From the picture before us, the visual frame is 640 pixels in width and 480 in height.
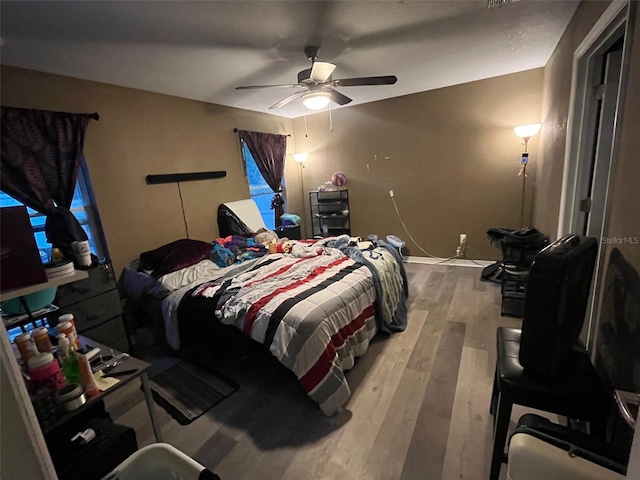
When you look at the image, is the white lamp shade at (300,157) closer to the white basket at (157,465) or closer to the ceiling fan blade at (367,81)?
the ceiling fan blade at (367,81)

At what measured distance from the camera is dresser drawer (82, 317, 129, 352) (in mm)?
2332

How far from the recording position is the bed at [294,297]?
181 centimetres

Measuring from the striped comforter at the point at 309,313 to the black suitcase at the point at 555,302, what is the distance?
1.05 meters

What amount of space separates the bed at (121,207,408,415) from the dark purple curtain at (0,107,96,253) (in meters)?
0.78

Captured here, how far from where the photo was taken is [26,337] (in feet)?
3.83

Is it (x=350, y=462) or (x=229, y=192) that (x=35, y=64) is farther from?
(x=350, y=462)

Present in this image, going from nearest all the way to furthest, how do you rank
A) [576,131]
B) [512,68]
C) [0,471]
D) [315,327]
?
[0,471]
[315,327]
[576,131]
[512,68]

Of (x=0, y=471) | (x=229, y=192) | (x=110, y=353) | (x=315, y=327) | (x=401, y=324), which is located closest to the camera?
(x=0, y=471)

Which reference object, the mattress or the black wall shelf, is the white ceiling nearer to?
the black wall shelf

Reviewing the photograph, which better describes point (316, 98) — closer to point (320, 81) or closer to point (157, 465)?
point (320, 81)

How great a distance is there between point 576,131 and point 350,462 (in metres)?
2.71

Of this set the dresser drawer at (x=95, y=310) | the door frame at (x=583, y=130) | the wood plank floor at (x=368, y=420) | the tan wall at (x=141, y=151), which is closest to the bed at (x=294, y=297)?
the wood plank floor at (x=368, y=420)

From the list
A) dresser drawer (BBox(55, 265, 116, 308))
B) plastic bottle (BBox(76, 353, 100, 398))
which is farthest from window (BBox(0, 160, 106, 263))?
plastic bottle (BBox(76, 353, 100, 398))

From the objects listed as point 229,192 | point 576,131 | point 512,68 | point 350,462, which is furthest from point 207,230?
point 512,68
